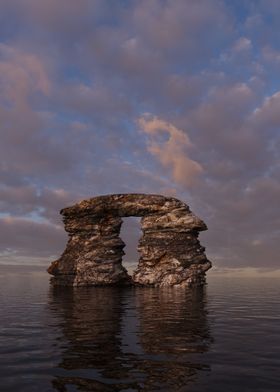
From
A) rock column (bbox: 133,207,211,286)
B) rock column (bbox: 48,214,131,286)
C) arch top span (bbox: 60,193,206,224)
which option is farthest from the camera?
rock column (bbox: 48,214,131,286)

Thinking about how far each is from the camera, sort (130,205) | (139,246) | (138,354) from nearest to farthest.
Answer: (138,354)
(130,205)
(139,246)

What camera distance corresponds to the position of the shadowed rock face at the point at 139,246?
2397 inches

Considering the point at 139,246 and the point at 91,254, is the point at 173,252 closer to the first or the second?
the point at 139,246

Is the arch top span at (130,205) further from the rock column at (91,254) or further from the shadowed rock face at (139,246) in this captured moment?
the rock column at (91,254)

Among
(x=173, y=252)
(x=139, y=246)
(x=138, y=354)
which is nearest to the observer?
(x=138, y=354)

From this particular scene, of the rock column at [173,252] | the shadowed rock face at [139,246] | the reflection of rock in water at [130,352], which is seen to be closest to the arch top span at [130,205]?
the shadowed rock face at [139,246]

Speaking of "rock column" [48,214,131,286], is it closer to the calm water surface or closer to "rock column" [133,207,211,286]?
"rock column" [133,207,211,286]

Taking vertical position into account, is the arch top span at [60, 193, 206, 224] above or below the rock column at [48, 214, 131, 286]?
above

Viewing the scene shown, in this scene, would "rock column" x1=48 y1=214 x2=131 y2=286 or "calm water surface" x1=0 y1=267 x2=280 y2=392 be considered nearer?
"calm water surface" x1=0 y1=267 x2=280 y2=392

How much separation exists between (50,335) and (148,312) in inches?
413

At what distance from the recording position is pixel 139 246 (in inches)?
2505

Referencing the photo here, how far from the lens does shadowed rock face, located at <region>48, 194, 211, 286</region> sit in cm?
6088

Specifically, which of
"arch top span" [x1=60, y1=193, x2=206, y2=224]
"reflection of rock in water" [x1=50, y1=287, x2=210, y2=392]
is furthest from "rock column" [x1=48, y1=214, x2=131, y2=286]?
"reflection of rock in water" [x1=50, y1=287, x2=210, y2=392]

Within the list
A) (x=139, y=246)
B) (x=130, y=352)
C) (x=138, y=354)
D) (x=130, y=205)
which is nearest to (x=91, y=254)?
(x=139, y=246)
